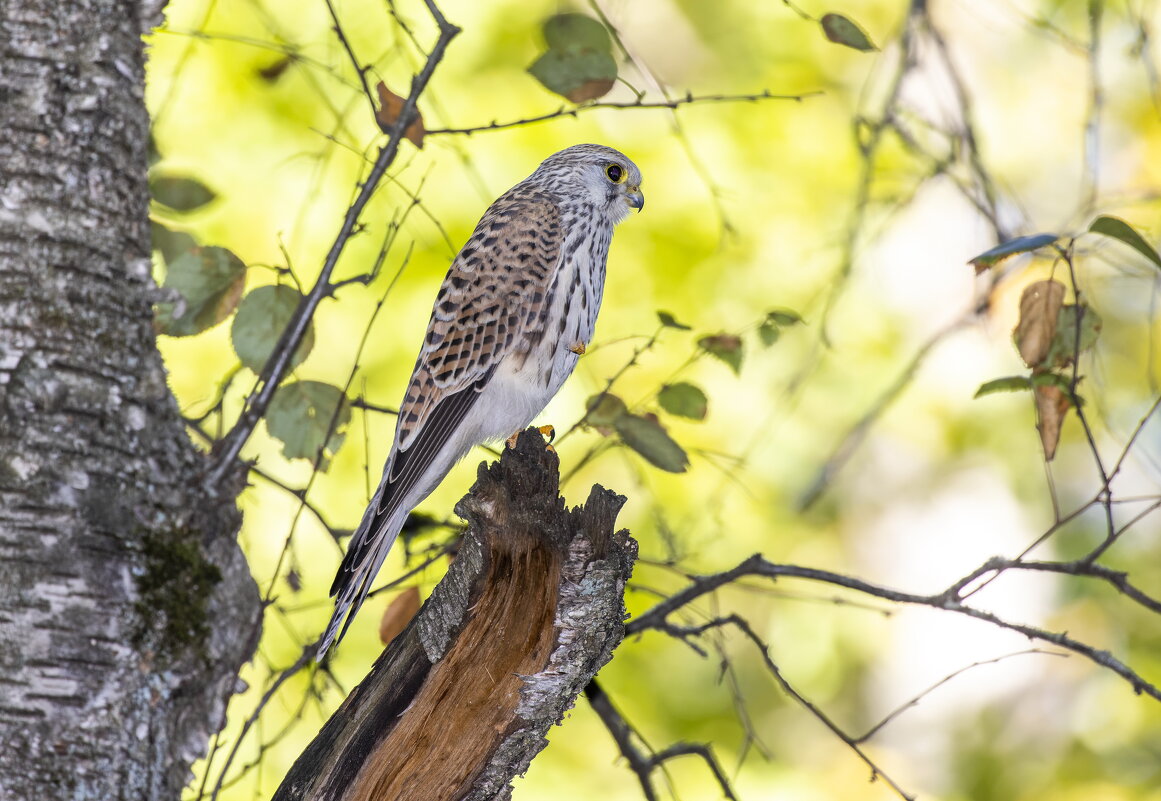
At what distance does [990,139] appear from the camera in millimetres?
7039

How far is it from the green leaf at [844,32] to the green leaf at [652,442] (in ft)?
3.45

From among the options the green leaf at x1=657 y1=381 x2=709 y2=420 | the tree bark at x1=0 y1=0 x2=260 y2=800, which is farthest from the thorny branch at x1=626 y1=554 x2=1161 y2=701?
the tree bark at x1=0 y1=0 x2=260 y2=800

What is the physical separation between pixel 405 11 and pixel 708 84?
1.92 metres

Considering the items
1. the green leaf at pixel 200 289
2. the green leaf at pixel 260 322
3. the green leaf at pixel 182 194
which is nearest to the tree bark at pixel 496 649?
the green leaf at pixel 260 322

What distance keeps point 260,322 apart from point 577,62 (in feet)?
3.38

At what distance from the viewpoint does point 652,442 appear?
285cm

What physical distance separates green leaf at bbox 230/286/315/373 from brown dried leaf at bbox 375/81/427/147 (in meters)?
0.47

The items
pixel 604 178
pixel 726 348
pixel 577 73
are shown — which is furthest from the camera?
pixel 604 178

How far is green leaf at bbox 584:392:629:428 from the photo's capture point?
2889 millimetres

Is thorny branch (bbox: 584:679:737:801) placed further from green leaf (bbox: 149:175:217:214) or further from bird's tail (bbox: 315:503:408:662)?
green leaf (bbox: 149:175:217:214)

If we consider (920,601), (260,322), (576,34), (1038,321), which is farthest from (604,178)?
(920,601)

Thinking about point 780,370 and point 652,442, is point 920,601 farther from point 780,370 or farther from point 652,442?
point 780,370

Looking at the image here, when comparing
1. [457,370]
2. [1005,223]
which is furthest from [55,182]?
[1005,223]

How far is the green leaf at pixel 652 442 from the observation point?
284 centimetres
